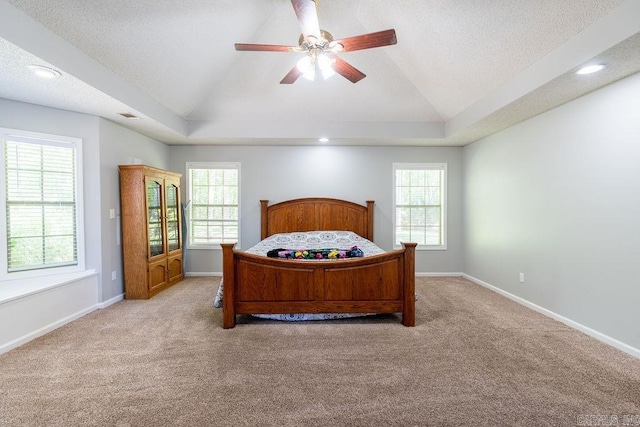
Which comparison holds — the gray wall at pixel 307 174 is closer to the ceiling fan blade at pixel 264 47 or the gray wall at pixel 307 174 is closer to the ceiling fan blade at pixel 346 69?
the ceiling fan blade at pixel 346 69

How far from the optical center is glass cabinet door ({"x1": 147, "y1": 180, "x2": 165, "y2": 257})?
13.1 ft

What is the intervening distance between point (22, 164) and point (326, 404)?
3880 mm

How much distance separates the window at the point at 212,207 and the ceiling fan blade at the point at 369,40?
3396 mm

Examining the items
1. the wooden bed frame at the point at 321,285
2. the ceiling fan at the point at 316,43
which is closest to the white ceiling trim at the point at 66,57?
the ceiling fan at the point at 316,43

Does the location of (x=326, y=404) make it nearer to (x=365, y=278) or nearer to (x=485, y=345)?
(x=365, y=278)

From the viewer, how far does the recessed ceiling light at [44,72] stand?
2344mm

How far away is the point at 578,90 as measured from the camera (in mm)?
2730

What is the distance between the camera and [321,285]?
2.97 m

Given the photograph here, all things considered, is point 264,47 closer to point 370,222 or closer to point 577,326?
point 370,222

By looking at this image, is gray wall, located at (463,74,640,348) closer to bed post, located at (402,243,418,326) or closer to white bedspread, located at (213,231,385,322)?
bed post, located at (402,243,418,326)

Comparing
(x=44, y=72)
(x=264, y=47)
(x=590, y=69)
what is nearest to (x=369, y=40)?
(x=264, y=47)

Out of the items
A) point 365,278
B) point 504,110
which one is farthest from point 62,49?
point 504,110

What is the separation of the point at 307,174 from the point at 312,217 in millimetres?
781

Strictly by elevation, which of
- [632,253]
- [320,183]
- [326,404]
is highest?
[320,183]
